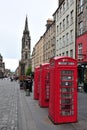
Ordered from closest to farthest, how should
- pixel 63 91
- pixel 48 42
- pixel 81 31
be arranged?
pixel 63 91 → pixel 81 31 → pixel 48 42

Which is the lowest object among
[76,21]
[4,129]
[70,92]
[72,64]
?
[4,129]

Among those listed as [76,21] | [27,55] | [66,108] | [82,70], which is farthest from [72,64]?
[27,55]

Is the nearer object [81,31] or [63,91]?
[63,91]

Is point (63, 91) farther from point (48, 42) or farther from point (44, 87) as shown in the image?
point (48, 42)

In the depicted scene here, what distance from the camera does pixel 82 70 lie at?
31000 millimetres

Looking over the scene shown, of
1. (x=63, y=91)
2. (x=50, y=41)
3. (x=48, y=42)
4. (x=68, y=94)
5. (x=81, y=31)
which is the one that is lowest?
(x=68, y=94)

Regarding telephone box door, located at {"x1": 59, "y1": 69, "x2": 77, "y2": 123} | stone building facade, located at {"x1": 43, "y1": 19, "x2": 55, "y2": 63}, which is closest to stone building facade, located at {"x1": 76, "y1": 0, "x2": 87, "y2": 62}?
stone building facade, located at {"x1": 43, "y1": 19, "x2": 55, "y2": 63}

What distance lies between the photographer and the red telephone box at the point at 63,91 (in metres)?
9.92

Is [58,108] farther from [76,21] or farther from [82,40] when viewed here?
[76,21]

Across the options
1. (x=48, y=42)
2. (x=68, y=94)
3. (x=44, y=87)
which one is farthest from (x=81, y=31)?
(x=48, y=42)

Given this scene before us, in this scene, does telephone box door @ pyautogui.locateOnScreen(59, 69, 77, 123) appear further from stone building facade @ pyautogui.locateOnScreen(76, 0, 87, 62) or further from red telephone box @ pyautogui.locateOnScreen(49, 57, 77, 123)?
stone building facade @ pyautogui.locateOnScreen(76, 0, 87, 62)

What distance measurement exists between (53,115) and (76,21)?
92.5ft

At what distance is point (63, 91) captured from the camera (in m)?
10.1

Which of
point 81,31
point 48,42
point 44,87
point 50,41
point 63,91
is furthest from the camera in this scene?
point 48,42
